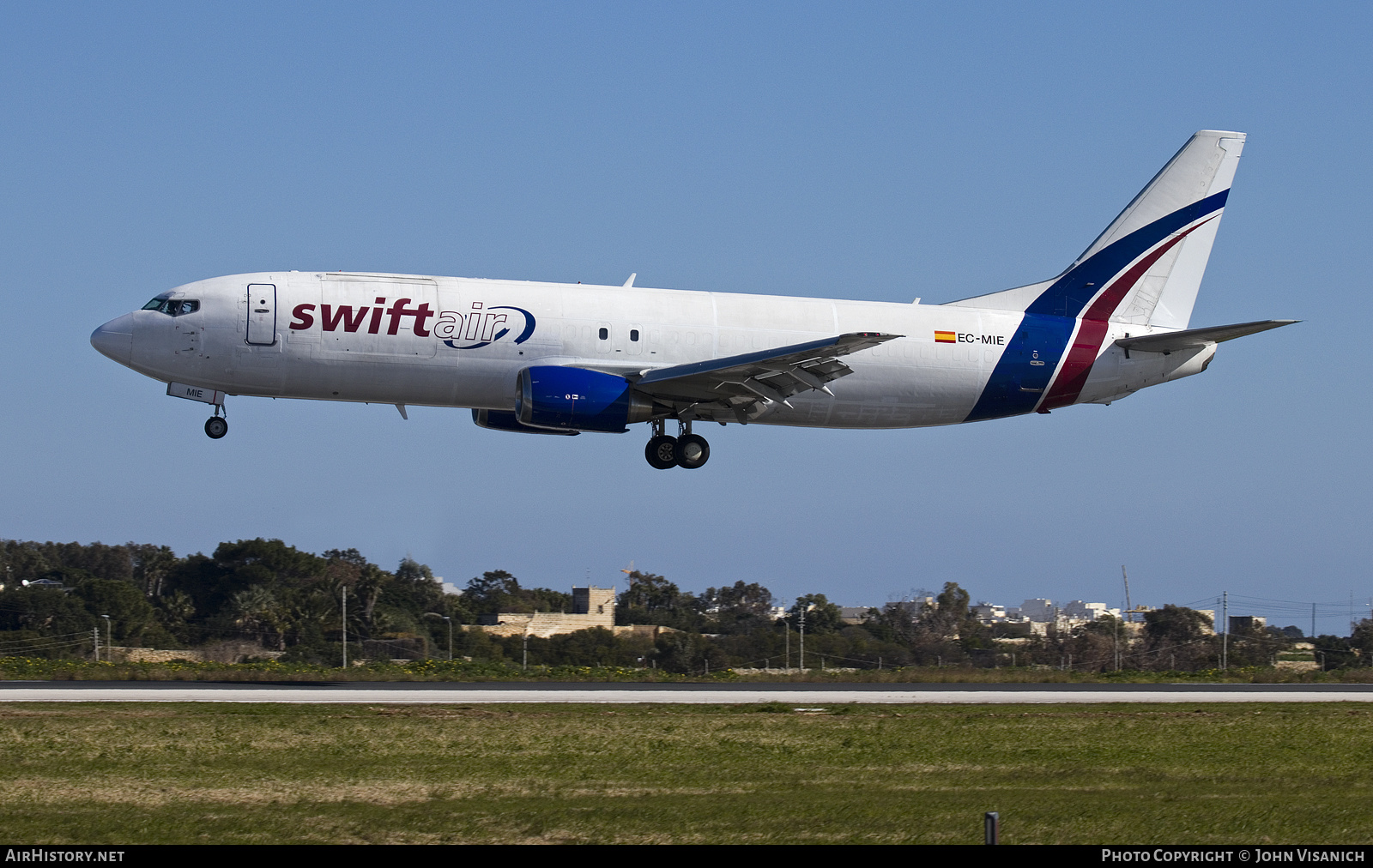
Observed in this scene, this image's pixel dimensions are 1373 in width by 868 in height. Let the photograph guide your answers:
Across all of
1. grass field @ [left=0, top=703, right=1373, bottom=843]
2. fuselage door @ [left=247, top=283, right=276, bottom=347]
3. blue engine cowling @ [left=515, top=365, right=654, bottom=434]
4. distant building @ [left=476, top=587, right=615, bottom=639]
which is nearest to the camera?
grass field @ [left=0, top=703, right=1373, bottom=843]

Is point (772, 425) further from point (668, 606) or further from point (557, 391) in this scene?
point (668, 606)

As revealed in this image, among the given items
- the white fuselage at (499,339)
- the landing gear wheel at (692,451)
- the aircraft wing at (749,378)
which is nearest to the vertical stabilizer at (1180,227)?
the white fuselage at (499,339)

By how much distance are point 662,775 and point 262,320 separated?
17.2 m

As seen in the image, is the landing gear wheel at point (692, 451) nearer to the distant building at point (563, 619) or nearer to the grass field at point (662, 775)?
the grass field at point (662, 775)

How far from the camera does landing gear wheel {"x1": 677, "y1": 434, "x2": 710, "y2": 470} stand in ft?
119

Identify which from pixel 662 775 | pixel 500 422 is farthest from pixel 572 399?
pixel 662 775

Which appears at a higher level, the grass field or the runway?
the grass field

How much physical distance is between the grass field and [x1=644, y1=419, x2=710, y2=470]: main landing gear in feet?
28.3

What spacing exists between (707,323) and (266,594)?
34.6m

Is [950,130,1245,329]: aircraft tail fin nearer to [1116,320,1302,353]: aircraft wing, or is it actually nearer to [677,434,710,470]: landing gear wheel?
[1116,320,1302,353]: aircraft wing

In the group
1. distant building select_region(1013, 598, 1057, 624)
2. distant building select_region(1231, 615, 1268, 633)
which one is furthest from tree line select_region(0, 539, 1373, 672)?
distant building select_region(1013, 598, 1057, 624)

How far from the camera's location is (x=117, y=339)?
3266 cm

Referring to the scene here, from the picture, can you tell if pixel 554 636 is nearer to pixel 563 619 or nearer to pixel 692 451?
pixel 563 619

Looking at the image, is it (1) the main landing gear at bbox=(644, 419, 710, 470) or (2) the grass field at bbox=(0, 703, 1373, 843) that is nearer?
(2) the grass field at bbox=(0, 703, 1373, 843)
